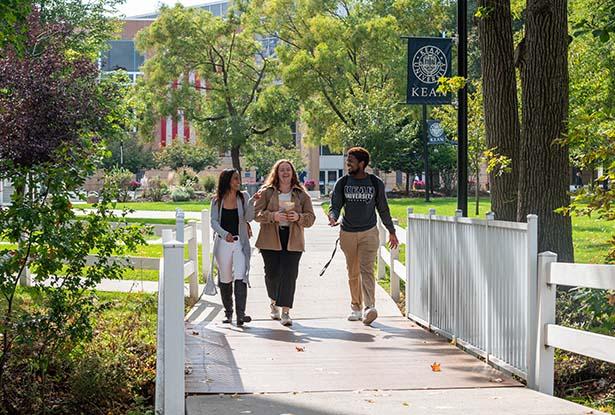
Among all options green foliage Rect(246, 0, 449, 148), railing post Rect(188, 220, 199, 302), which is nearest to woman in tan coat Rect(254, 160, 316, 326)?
railing post Rect(188, 220, 199, 302)

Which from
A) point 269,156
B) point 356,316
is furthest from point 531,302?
point 269,156

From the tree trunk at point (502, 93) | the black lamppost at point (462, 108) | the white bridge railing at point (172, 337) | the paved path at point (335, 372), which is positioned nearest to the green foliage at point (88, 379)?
the paved path at point (335, 372)

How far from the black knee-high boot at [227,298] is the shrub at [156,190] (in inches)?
2053

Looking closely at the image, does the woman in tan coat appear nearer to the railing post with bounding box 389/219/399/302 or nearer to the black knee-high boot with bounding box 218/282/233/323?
the black knee-high boot with bounding box 218/282/233/323

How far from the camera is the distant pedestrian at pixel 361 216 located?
1179cm

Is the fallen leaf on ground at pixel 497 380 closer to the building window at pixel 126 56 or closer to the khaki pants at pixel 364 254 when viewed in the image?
the khaki pants at pixel 364 254

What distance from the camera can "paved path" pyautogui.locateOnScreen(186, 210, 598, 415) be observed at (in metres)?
7.20

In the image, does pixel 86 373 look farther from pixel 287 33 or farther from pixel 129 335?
pixel 287 33

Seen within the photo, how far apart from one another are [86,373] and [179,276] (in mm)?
1590

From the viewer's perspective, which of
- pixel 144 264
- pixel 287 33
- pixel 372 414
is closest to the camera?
pixel 372 414

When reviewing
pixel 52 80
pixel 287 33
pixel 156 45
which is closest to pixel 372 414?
pixel 52 80

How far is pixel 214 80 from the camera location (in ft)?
233

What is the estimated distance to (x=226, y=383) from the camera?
26.9 ft

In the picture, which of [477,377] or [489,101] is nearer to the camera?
[477,377]
